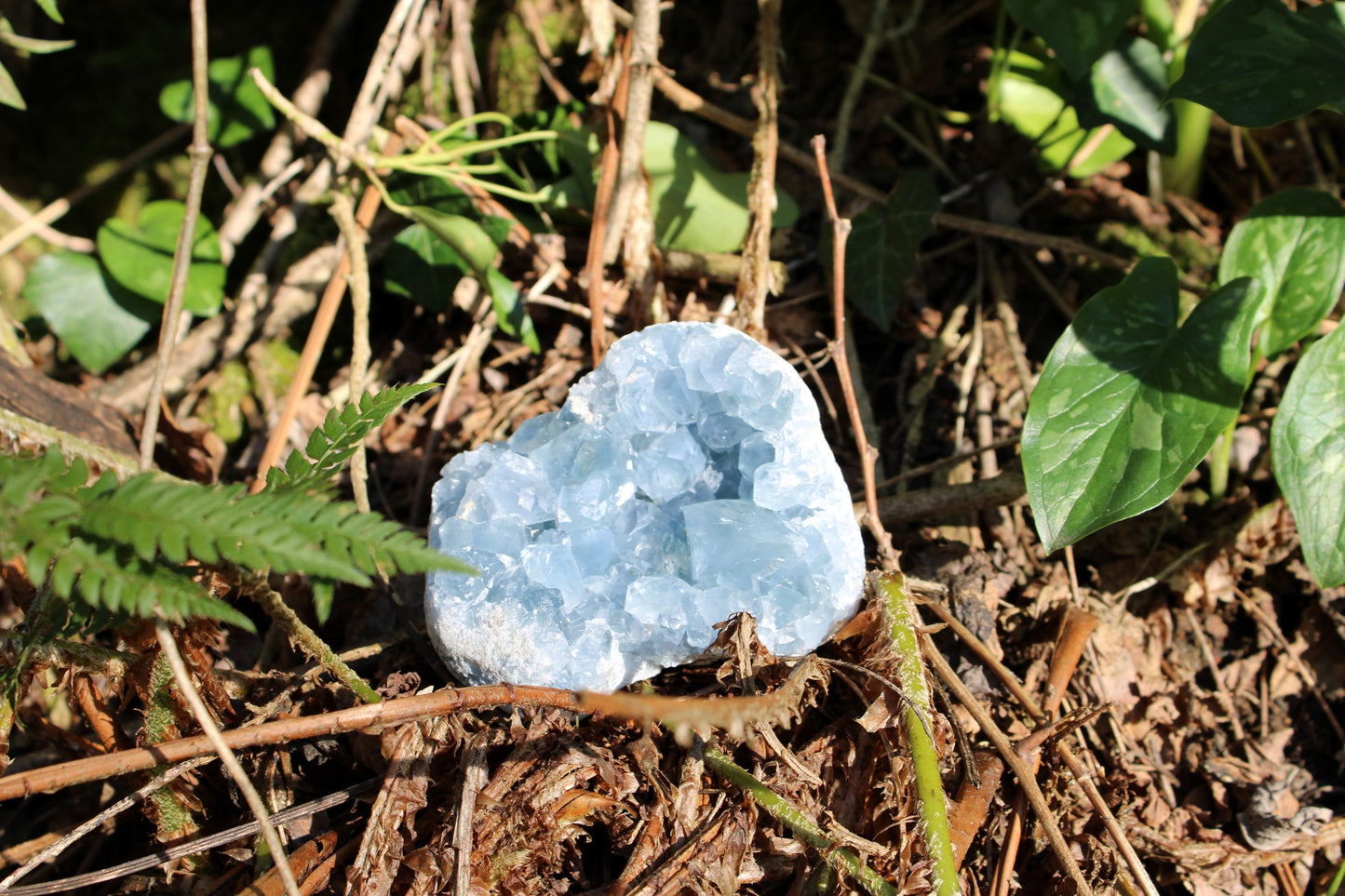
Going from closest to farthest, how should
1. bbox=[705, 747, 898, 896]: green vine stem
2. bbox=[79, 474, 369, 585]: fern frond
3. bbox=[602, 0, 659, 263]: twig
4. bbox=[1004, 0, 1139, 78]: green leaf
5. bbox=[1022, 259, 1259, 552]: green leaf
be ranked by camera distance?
1. bbox=[79, 474, 369, 585]: fern frond
2. bbox=[705, 747, 898, 896]: green vine stem
3. bbox=[1022, 259, 1259, 552]: green leaf
4. bbox=[1004, 0, 1139, 78]: green leaf
5. bbox=[602, 0, 659, 263]: twig

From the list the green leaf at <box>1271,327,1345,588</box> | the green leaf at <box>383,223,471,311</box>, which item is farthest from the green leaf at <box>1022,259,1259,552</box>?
the green leaf at <box>383,223,471,311</box>

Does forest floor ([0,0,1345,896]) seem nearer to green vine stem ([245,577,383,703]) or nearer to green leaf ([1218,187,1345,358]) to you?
green vine stem ([245,577,383,703])

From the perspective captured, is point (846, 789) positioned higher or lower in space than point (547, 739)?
lower

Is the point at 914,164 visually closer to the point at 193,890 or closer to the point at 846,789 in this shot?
the point at 846,789

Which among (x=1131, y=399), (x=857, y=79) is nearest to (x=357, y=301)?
(x=857, y=79)

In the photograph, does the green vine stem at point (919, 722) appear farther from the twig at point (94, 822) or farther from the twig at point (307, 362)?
the twig at point (307, 362)

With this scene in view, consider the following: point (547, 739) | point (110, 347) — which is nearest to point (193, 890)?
point (547, 739)

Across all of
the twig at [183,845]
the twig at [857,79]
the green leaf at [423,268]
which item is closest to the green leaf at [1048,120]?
the twig at [857,79]

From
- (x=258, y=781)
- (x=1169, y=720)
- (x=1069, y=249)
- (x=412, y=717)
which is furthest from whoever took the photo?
(x=1069, y=249)
